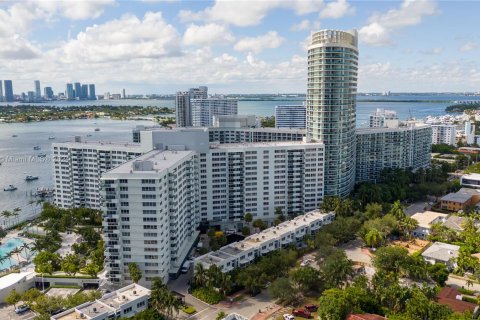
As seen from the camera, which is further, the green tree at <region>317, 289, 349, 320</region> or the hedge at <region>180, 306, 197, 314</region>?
the hedge at <region>180, 306, 197, 314</region>

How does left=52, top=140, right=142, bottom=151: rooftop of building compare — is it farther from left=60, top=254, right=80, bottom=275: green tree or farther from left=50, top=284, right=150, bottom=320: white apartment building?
left=50, top=284, right=150, bottom=320: white apartment building

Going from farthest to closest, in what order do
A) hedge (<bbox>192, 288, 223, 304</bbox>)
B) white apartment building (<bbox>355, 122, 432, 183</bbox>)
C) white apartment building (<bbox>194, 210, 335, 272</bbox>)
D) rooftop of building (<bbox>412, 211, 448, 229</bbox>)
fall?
1. white apartment building (<bbox>355, 122, 432, 183</bbox>)
2. rooftop of building (<bbox>412, 211, 448, 229</bbox>)
3. white apartment building (<bbox>194, 210, 335, 272</bbox>)
4. hedge (<bbox>192, 288, 223, 304</bbox>)

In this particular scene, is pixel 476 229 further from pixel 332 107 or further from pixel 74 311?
pixel 74 311

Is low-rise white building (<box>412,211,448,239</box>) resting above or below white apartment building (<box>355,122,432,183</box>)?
below

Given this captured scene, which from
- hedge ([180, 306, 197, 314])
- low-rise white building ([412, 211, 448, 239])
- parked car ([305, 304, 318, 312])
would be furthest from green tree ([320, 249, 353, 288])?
low-rise white building ([412, 211, 448, 239])

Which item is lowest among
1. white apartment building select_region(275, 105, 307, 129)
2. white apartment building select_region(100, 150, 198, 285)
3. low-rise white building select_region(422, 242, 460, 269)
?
low-rise white building select_region(422, 242, 460, 269)

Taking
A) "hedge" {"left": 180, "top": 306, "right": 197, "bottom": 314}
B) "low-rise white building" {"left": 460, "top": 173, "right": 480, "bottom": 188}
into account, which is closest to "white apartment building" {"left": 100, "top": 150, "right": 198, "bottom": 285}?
"hedge" {"left": 180, "top": 306, "right": 197, "bottom": 314}

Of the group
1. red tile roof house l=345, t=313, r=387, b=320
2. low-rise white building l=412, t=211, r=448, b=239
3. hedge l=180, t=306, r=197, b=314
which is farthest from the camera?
low-rise white building l=412, t=211, r=448, b=239
